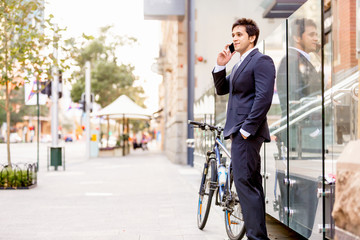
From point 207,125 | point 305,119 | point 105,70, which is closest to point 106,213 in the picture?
point 207,125

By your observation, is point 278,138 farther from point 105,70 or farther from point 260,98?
point 105,70

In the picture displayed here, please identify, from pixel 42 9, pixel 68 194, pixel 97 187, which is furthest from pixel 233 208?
pixel 42 9

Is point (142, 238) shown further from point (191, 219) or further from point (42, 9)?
point (42, 9)

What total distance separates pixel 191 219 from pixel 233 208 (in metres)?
1.67

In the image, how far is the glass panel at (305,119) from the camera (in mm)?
3959

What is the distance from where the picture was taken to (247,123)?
3.78m

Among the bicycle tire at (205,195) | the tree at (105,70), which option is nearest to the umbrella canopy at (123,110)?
the tree at (105,70)

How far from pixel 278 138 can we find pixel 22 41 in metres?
7.11

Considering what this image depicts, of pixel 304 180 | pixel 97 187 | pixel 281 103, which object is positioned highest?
pixel 281 103

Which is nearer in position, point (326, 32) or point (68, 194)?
point (326, 32)

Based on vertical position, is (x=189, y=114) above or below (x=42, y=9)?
below

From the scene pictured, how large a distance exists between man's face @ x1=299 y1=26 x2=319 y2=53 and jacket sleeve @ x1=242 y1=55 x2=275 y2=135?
0.43m

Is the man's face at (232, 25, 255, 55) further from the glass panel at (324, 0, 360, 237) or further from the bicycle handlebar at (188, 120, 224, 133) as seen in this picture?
the bicycle handlebar at (188, 120, 224, 133)

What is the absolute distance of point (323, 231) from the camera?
12.3 feet
